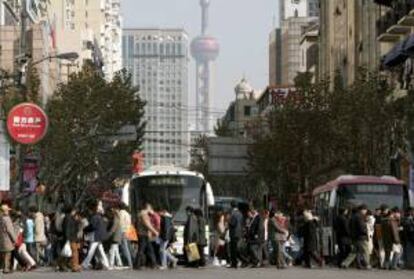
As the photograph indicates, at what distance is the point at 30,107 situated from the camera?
36.2 m

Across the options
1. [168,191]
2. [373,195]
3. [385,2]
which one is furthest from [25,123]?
[385,2]

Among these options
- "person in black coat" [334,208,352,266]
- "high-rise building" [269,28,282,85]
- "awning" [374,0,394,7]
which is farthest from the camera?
"high-rise building" [269,28,282,85]

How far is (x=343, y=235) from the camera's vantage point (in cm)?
3450

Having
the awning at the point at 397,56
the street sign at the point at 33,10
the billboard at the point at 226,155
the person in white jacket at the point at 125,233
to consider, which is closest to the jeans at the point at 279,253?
the person in white jacket at the point at 125,233

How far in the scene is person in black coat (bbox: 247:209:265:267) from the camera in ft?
108

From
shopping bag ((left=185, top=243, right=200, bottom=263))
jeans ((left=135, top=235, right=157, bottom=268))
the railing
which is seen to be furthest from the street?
the railing

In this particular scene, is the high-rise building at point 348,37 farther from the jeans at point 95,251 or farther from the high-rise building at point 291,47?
the high-rise building at point 291,47

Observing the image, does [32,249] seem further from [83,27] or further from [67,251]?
[83,27]

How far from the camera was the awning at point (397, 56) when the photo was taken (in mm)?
56938

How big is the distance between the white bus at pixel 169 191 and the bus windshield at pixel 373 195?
4.54m

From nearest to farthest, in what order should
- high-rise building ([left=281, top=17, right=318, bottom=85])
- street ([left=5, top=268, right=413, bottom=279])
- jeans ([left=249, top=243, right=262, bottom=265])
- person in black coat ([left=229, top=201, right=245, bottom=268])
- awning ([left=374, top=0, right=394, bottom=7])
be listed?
street ([left=5, top=268, right=413, bottom=279]) → person in black coat ([left=229, top=201, right=245, bottom=268]) → jeans ([left=249, top=243, right=262, bottom=265]) → awning ([left=374, top=0, right=394, bottom=7]) → high-rise building ([left=281, top=17, right=318, bottom=85])

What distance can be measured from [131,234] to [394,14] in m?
31.9

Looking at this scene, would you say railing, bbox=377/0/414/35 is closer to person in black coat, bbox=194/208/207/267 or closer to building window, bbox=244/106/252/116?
person in black coat, bbox=194/208/207/267

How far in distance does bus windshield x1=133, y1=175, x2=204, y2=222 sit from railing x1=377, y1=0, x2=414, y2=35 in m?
20.7
